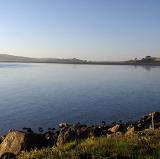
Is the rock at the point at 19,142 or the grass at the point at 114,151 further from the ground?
the grass at the point at 114,151

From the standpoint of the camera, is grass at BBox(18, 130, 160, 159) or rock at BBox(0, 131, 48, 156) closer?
grass at BBox(18, 130, 160, 159)

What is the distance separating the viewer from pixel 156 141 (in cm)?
1508

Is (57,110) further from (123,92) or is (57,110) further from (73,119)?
(123,92)

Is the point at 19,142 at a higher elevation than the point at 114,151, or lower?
lower

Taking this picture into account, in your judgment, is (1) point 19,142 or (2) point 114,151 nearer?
(2) point 114,151

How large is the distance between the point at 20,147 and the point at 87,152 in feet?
28.3

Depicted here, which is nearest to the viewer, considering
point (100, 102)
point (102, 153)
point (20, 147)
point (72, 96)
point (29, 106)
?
point (102, 153)

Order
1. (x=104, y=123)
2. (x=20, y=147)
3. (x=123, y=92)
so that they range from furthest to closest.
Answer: (x=123, y=92) → (x=104, y=123) → (x=20, y=147)

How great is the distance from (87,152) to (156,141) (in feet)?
10.9

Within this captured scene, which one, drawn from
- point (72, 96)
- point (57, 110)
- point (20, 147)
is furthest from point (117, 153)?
point (72, 96)

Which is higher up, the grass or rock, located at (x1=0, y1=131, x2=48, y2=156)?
the grass

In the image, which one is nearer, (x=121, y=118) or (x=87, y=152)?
(x=87, y=152)

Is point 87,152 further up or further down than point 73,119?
further up

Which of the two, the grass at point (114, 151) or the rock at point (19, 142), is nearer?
the grass at point (114, 151)
